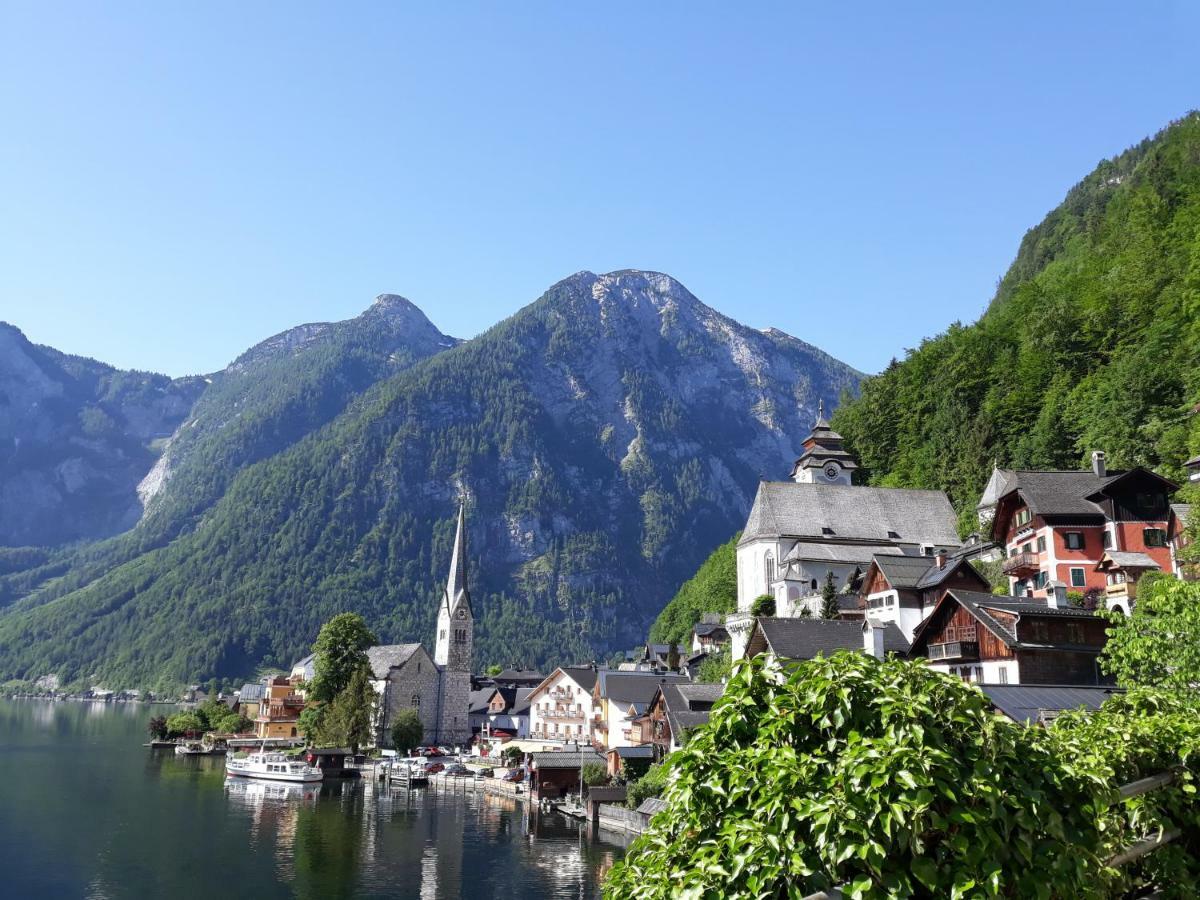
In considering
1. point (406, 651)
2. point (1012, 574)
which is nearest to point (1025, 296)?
point (1012, 574)

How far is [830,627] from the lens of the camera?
181ft

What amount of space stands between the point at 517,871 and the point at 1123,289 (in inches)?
3051

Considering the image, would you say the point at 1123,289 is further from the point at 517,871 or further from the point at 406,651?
the point at 406,651

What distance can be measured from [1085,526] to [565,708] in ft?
216

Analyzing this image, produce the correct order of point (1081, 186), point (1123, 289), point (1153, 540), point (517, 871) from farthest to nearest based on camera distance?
point (1081, 186), point (1123, 289), point (1153, 540), point (517, 871)

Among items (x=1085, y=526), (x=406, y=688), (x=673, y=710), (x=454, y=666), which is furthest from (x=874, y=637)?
(x=454, y=666)

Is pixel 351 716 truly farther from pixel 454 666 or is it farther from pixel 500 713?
pixel 500 713

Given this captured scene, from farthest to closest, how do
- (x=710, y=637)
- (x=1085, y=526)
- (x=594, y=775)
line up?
1. (x=710, y=637)
2. (x=594, y=775)
3. (x=1085, y=526)

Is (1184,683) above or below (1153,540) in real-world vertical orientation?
below

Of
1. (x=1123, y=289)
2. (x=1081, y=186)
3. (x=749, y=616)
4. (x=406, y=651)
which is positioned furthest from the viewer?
(x=1081, y=186)

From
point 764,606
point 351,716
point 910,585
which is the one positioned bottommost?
point 351,716

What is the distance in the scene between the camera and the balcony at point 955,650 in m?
46.2

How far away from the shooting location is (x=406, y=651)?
123 metres

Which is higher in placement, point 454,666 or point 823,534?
point 823,534
